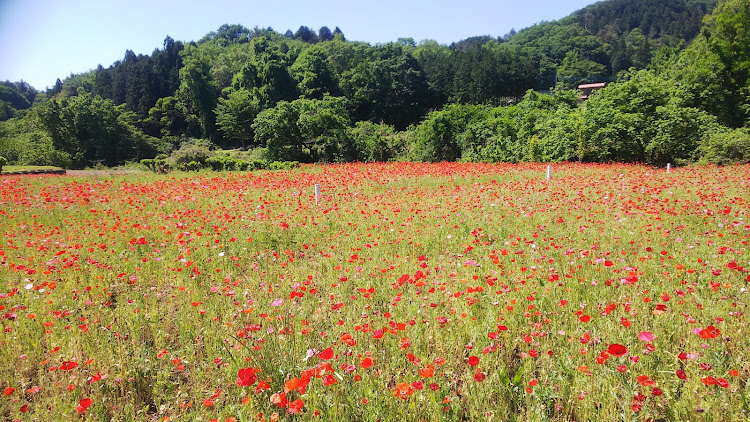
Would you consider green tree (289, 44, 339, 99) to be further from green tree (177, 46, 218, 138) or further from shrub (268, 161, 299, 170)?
shrub (268, 161, 299, 170)

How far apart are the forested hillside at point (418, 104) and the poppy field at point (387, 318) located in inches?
502

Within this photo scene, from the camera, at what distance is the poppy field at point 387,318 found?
233 cm

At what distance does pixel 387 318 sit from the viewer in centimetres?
346

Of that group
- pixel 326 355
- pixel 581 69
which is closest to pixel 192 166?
pixel 326 355

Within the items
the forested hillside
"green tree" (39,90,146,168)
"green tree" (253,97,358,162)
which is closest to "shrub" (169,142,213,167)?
the forested hillside

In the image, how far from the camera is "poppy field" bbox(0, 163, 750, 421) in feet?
7.63

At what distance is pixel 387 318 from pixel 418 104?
60.2 metres

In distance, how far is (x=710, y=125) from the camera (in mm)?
17656

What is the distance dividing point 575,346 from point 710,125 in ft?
69.3

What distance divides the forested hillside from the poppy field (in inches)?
502

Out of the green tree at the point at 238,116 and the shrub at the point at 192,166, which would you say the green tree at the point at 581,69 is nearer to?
the green tree at the point at 238,116

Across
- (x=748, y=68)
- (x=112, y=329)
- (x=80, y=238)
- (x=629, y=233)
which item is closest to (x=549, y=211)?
(x=629, y=233)

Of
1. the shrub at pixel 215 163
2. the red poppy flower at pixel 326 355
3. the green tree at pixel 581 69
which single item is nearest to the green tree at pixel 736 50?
the red poppy flower at pixel 326 355

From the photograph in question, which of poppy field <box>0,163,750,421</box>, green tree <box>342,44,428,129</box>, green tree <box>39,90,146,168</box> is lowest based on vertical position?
poppy field <box>0,163,750,421</box>
